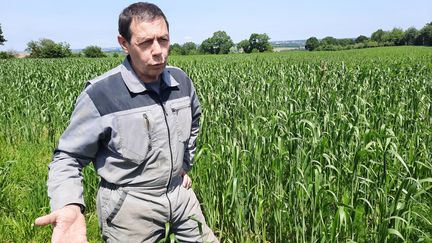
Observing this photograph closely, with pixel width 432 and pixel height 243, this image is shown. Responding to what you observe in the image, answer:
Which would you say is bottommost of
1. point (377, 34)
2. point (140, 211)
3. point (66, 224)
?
point (140, 211)

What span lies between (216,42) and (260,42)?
1425 centimetres

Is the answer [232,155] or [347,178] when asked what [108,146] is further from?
[347,178]

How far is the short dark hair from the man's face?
0.02 metres

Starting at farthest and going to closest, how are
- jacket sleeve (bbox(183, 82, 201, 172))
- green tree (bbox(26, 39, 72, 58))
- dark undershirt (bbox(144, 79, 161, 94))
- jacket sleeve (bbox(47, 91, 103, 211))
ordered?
1. green tree (bbox(26, 39, 72, 58))
2. jacket sleeve (bbox(183, 82, 201, 172))
3. dark undershirt (bbox(144, 79, 161, 94))
4. jacket sleeve (bbox(47, 91, 103, 211))

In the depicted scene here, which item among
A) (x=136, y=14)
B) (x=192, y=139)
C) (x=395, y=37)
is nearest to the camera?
(x=136, y=14)

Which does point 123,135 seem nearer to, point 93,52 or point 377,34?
point 93,52

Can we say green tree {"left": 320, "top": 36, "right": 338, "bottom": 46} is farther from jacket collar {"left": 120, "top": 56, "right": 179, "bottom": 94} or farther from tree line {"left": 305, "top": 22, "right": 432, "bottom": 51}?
jacket collar {"left": 120, "top": 56, "right": 179, "bottom": 94}

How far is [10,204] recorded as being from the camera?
12.2 ft

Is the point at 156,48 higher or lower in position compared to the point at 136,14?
lower

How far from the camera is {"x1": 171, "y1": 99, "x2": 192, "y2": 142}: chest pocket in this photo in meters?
2.10

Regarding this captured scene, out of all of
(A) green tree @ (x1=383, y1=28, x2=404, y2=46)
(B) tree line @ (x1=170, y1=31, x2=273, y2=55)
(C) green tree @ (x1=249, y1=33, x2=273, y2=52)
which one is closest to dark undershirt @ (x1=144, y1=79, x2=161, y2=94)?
(A) green tree @ (x1=383, y1=28, x2=404, y2=46)

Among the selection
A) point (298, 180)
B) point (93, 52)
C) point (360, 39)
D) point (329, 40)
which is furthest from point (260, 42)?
point (298, 180)

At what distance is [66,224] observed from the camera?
61.7 inches

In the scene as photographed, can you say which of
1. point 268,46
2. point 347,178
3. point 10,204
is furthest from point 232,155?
point 268,46
